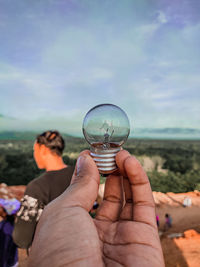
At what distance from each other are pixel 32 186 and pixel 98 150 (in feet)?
6.25

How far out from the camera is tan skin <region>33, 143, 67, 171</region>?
168 inches

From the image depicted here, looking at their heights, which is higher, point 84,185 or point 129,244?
point 84,185

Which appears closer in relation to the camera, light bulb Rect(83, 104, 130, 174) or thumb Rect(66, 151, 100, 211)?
thumb Rect(66, 151, 100, 211)

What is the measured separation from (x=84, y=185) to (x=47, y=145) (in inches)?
102

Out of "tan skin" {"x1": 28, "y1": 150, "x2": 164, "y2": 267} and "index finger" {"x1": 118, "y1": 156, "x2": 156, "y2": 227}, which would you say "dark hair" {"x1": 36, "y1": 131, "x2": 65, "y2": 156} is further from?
"index finger" {"x1": 118, "y1": 156, "x2": 156, "y2": 227}

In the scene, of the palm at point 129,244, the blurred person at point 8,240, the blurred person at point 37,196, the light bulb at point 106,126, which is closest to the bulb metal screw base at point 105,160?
the light bulb at point 106,126

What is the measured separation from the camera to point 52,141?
Answer: 4.31 m

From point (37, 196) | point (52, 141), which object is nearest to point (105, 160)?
point (37, 196)

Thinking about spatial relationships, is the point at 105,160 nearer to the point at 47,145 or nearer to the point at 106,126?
→ the point at 106,126

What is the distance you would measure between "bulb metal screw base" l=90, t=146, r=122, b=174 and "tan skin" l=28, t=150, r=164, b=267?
0.08 meters

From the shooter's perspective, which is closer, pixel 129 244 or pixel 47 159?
pixel 129 244

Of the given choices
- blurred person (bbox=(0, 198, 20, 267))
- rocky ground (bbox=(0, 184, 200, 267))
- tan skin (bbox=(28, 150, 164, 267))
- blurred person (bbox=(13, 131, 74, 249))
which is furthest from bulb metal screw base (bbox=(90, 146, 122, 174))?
rocky ground (bbox=(0, 184, 200, 267))

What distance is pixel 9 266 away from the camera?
544 cm

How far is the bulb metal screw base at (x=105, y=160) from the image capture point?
2275mm
